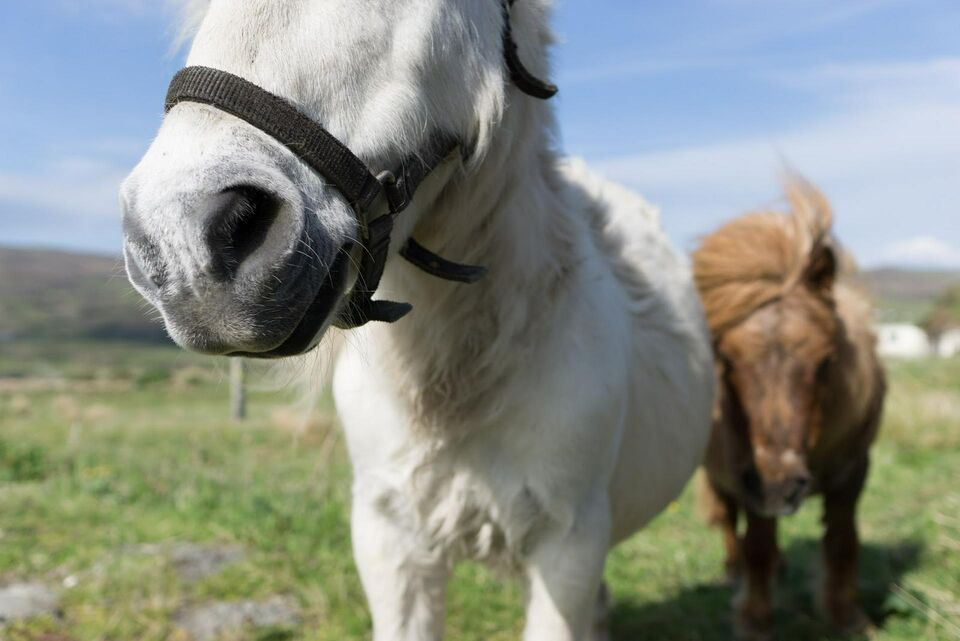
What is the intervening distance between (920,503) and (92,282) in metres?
80.7

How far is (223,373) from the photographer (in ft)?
6.24

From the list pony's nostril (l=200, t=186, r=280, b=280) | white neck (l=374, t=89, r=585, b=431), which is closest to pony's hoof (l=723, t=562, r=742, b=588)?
white neck (l=374, t=89, r=585, b=431)

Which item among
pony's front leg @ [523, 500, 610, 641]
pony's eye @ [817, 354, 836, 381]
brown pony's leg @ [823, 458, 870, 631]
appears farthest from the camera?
brown pony's leg @ [823, 458, 870, 631]

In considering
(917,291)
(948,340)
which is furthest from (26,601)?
(917,291)

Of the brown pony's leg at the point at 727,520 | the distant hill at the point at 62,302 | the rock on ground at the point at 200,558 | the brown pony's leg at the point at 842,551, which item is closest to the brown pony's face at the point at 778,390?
the brown pony's leg at the point at 842,551

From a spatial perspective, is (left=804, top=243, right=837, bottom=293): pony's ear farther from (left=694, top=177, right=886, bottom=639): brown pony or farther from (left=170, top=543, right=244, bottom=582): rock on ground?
(left=170, top=543, right=244, bottom=582): rock on ground

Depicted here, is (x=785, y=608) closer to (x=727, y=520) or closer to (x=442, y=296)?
(x=727, y=520)

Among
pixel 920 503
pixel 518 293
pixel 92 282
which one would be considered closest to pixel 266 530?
pixel 518 293

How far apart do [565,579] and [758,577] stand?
7.26 ft

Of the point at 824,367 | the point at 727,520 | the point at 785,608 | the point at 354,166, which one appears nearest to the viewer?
the point at 354,166

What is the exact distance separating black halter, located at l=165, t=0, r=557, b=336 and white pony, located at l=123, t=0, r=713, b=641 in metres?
0.02

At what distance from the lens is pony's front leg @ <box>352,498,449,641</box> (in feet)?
7.23

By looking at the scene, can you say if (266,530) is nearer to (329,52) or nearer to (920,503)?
(329,52)

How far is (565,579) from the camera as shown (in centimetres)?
210
